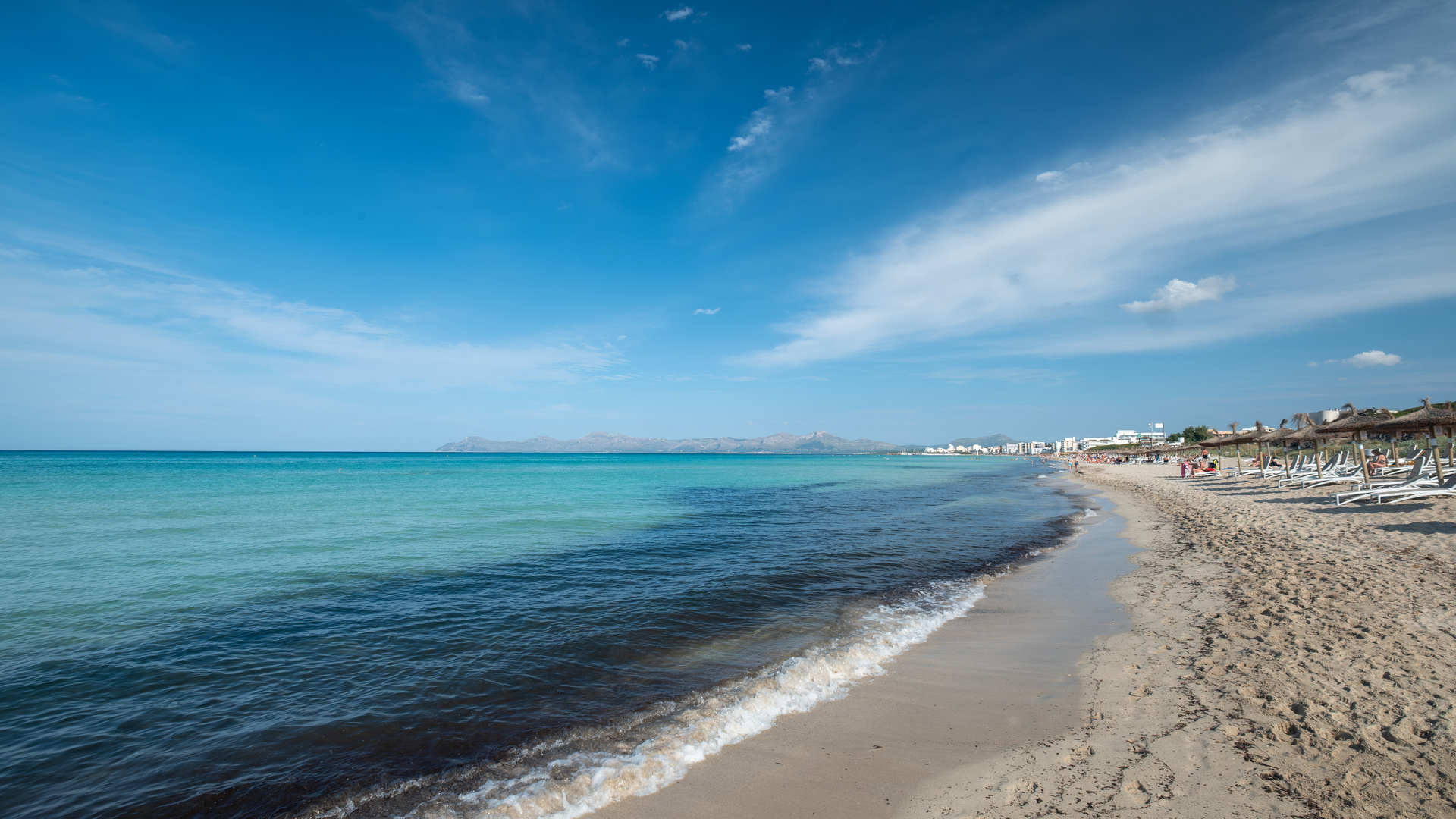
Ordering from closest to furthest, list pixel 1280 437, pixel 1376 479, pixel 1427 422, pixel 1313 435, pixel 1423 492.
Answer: pixel 1423 492, pixel 1427 422, pixel 1376 479, pixel 1313 435, pixel 1280 437

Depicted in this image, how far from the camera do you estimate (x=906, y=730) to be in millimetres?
5059

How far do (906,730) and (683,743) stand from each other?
6.72 feet

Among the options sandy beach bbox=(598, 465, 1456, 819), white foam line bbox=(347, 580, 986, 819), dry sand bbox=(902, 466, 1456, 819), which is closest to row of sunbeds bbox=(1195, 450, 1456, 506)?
dry sand bbox=(902, 466, 1456, 819)

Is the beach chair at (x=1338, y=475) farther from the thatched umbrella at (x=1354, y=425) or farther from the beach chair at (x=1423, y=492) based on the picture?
the beach chair at (x=1423, y=492)

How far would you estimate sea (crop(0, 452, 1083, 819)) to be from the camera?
15.1 ft

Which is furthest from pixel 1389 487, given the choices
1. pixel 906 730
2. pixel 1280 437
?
pixel 906 730

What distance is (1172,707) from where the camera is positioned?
194 inches

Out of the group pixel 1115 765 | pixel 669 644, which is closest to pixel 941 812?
pixel 1115 765

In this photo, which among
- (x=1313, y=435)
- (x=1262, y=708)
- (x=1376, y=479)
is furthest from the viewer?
(x=1313, y=435)

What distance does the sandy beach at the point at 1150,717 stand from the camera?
12.3 feet

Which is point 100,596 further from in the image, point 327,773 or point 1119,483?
point 1119,483

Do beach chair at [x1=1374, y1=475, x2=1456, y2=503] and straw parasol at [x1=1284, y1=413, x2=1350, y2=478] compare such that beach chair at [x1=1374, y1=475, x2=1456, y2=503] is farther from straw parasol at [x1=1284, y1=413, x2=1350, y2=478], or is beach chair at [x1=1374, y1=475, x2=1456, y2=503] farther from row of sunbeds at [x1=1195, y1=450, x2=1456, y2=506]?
straw parasol at [x1=1284, y1=413, x2=1350, y2=478]

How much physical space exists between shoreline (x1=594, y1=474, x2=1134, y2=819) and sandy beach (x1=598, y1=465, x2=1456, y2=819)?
0.02 m

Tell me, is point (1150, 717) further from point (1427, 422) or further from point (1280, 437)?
point (1280, 437)
